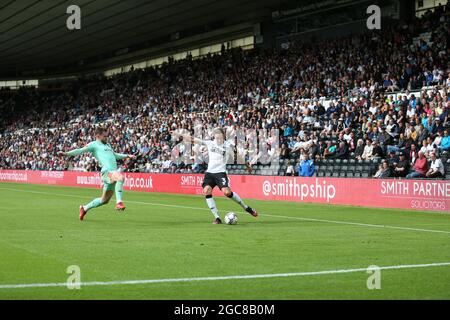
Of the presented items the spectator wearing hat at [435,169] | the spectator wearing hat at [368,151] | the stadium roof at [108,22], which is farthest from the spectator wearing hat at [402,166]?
the stadium roof at [108,22]

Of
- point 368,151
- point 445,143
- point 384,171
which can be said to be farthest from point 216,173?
point 368,151

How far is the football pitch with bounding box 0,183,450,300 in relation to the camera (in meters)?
7.77

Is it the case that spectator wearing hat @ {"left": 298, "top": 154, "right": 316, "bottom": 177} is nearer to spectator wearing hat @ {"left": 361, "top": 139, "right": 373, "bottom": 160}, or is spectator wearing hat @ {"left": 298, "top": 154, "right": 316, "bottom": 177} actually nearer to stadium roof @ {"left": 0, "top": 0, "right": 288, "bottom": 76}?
spectator wearing hat @ {"left": 361, "top": 139, "right": 373, "bottom": 160}

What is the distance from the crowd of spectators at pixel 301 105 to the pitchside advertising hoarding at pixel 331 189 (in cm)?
64

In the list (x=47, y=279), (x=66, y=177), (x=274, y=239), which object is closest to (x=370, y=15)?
(x=66, y=177)

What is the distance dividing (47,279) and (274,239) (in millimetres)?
5685

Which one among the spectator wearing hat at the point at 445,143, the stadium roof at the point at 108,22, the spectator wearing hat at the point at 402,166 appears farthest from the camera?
the stadium roof at the point at 108,22

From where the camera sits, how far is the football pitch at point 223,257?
25.5ft

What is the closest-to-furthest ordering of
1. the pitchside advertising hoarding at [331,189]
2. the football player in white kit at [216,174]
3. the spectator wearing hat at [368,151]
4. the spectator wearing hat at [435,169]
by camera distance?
the football player in white kit at [216,174]
the pitchside advertising hoarding at [331,189]
the spectator wearing hat at [435,169]
the spectator wearing hat at [368,151]

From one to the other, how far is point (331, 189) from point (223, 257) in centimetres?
1535

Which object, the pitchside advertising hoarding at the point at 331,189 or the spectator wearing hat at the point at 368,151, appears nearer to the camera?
the pitchside advertising hoarding at the point at 331,189

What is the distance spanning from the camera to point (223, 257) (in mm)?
10469

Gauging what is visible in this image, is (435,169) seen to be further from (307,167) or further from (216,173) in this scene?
(216,173)

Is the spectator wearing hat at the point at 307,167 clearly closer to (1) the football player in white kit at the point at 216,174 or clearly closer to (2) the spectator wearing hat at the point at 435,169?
(2) the spectator wearing hat at the point at 435,169
